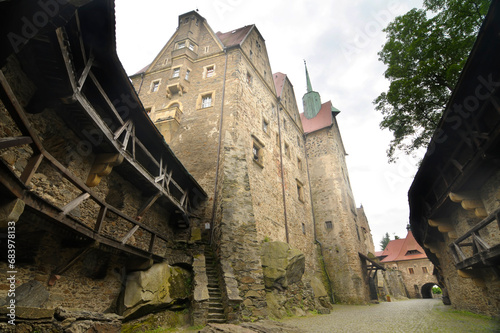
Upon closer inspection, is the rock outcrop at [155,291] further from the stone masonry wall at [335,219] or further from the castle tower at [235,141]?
the stone masonry wall at [335,219]

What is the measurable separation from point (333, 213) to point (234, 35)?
16.4 m

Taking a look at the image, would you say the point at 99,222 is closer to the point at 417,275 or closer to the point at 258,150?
the point at 258,150

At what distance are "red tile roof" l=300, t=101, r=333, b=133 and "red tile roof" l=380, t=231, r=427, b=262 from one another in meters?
23.6

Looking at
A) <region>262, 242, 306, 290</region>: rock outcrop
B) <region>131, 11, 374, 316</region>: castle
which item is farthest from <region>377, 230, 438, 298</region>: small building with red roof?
<region>262, 242, 306, 290</region>: rock outcrop

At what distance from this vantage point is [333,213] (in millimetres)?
20219

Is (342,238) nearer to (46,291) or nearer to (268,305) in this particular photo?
(268,305)

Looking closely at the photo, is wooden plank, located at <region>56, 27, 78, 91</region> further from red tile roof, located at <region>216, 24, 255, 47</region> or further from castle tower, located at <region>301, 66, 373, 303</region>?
castle tower, located at <region>301, 66, 373, 303</region>

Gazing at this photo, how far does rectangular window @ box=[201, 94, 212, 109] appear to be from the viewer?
604 inches

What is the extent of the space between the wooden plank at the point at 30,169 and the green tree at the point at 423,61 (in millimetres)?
11355

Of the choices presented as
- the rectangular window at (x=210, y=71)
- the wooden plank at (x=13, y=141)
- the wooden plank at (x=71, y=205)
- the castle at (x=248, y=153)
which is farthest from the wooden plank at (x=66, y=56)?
the rectangular window at (x=210, y=71)

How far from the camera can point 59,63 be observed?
161 inches

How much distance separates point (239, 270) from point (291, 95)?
1881 centimetres

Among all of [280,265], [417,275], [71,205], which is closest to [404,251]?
[417,275]

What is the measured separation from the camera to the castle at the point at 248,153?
11.5m
